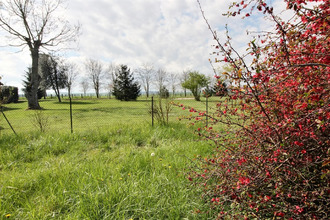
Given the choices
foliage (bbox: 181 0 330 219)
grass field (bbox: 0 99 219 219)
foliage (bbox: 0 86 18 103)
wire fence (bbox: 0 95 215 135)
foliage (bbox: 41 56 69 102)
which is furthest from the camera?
foliage (bbox: 41 56 69 102)

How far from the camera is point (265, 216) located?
1.69m

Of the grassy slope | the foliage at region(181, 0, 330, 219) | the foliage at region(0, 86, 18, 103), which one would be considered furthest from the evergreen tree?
the foliage at region(181, 0, 330, 219)

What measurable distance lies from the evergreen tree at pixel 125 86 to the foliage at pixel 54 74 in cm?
974

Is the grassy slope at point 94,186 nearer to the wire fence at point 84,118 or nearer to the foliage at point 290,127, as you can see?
the foliage at point 290,127

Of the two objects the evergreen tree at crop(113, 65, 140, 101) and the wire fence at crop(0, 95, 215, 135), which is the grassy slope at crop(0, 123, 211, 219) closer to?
the wire fence at crop(0, 95, 215, 135)

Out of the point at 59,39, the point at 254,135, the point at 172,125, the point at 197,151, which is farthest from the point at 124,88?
the point at 254,135

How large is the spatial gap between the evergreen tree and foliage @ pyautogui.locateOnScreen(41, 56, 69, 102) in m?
9.74

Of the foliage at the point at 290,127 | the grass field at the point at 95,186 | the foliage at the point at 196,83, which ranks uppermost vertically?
the foliage at the point at 196,83

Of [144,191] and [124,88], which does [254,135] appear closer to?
[144,191]

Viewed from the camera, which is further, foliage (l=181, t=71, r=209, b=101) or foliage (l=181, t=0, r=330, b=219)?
foliage (l=181, t=71, r=209, b=101)

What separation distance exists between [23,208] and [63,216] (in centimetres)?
58

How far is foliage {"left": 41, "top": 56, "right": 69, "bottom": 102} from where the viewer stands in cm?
2983

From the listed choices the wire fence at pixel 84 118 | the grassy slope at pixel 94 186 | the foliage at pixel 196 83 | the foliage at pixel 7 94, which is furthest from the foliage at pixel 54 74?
the grassy slope at pixel 94 186

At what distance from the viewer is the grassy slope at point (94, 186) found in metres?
2.00
